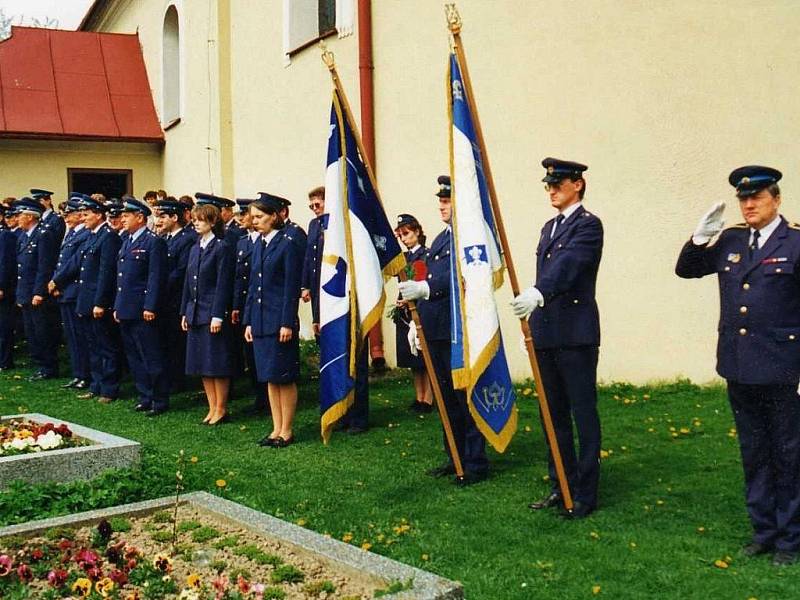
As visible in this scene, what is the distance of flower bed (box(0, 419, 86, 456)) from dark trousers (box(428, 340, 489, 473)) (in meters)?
2.59

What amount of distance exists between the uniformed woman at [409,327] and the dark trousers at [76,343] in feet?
12.6

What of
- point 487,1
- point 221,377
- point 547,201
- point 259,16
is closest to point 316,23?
point 259,16

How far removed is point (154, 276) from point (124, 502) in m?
3.63

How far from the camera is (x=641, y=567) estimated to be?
14.7 feet

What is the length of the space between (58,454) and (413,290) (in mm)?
2565

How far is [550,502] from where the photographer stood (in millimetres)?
5531

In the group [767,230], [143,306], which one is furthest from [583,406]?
[143,306]

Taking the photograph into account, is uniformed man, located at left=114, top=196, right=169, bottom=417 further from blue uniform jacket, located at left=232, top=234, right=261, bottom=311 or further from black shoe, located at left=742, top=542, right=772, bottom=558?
black shoe, located at left=742, top=542, right=772, bottom=558

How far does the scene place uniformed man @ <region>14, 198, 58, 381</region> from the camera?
1138cm

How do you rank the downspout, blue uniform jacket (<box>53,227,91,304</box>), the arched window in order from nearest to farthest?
1. blue uniform jacket (<box>53,227,91,304</box>)
2. the downspout
3. the arched window

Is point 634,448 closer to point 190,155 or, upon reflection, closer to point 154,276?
point 154,276

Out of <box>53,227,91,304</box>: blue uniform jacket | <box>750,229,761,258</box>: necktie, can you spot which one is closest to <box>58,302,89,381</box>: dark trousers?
<box>53,227,91,304</box>: blue uniform jacket

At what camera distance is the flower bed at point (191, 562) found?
390 cm

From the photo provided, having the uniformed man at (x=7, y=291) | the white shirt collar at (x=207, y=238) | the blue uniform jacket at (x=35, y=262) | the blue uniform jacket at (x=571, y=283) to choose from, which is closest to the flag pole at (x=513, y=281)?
the blue uniform jacket at (x=571, y=283)
